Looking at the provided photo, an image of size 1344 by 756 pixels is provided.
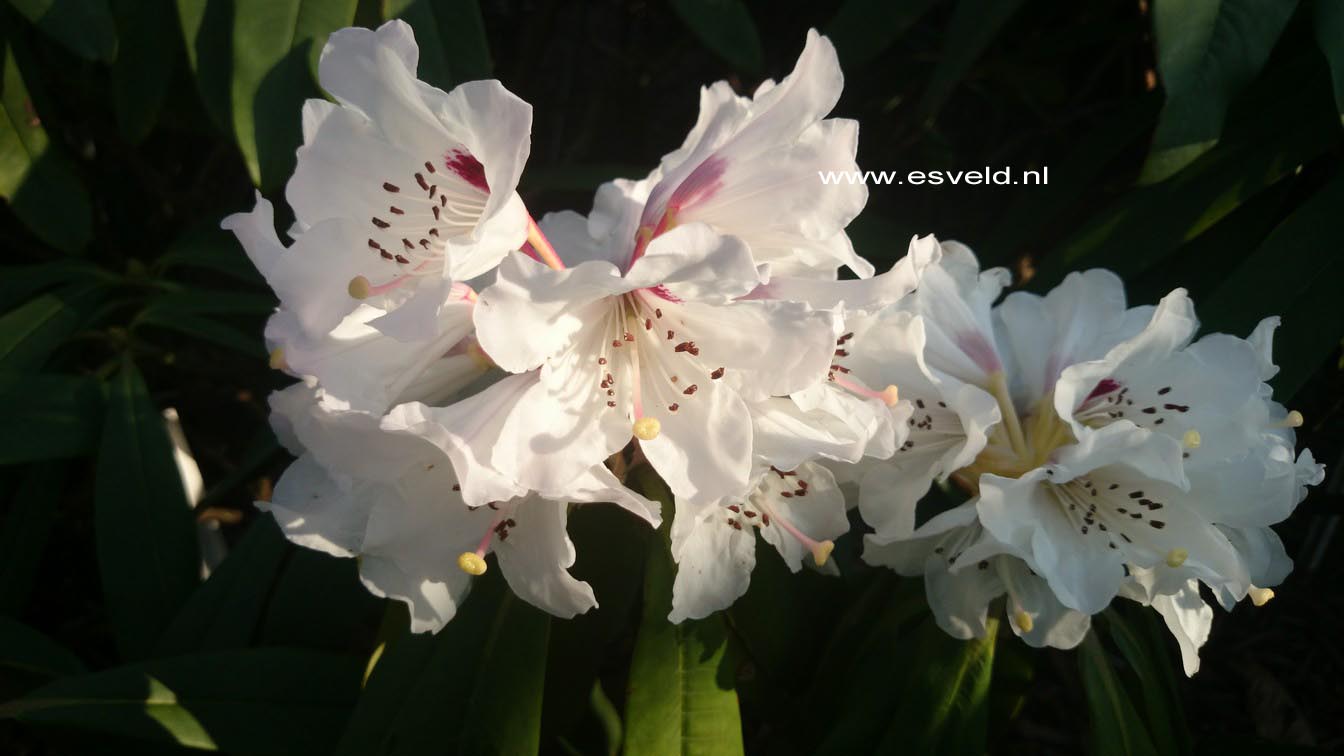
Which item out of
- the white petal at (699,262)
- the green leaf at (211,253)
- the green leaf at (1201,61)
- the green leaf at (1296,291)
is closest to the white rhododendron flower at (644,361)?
the white petal at (699,262)

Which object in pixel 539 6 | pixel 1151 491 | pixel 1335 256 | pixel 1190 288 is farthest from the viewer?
→ pixel 539 6

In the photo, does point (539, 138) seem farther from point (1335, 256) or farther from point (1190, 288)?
point (1335, 256)

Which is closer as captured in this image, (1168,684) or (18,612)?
(1168,684)

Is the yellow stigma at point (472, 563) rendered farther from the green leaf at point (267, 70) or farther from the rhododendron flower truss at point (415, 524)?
the green leaf at point (267, 70)

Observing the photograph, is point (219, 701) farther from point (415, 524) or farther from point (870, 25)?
point (870, 25)

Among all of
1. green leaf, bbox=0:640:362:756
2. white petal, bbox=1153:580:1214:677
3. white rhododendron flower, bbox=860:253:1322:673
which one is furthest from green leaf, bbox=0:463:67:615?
white petal, bbox=1153:580:1214:677

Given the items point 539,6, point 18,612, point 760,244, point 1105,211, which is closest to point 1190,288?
point 1105,211

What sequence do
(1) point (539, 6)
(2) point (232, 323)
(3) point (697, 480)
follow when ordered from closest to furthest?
1. (3) point (697, 480)
2. (2) point (232, 323)
3. (1) point (539, 6)
